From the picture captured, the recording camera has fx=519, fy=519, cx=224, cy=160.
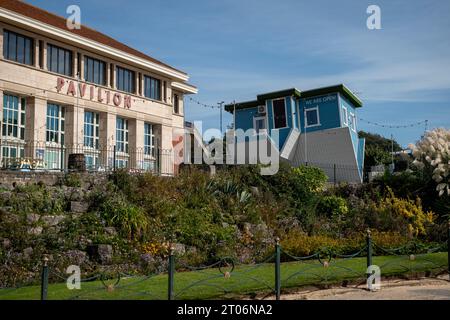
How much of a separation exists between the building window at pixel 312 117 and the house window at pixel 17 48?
2169cm

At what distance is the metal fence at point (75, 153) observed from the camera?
Result: 22.9 metres

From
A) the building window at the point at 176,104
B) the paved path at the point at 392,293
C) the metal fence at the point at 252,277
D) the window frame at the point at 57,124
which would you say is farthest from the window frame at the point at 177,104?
the paved path at the point at 392,293

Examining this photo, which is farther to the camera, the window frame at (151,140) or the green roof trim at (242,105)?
the green roof trim at (242,105)

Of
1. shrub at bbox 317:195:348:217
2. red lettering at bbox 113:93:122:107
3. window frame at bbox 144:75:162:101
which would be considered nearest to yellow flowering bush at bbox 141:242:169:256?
shrub at bbox 317:195:348:217

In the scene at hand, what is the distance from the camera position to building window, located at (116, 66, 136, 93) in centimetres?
3416

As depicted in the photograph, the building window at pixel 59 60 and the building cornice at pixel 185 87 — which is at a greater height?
the building cornice at pixel 185 87

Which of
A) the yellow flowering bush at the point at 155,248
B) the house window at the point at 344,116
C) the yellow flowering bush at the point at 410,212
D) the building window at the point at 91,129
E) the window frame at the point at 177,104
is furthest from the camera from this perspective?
the window frame at the point at 177,104

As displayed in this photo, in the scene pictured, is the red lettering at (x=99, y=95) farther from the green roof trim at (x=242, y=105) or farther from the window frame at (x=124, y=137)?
the green roof trim at (x=242, y=105)

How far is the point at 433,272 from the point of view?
13.2m

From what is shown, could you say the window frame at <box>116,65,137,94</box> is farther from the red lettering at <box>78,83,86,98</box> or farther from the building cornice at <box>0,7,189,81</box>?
the red lettering at <box>78,83,86,98</box>

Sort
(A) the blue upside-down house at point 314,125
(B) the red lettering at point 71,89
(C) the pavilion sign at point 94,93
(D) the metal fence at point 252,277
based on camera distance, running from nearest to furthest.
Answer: (D) the metal fence at point 252,277 → (C) the pavilion sign at point 94,93 → (B) the red lettering at point 71,89 → (A) the blue upside-down house at point 314,125

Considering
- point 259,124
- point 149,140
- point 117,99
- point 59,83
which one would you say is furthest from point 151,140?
point 259,124
